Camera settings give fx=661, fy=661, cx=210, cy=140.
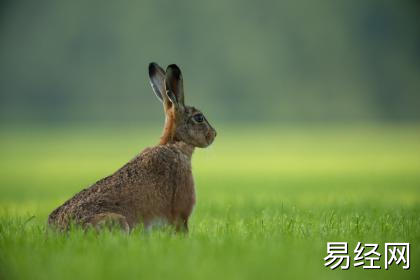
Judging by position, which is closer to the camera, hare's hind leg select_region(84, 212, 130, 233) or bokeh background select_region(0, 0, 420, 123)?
hare's hind leg select_region(84, 212, 130, 233)

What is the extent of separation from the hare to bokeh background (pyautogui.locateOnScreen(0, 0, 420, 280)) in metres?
0.28

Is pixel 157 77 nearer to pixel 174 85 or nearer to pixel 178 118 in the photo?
pixel 174 85

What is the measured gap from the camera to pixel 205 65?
379ft

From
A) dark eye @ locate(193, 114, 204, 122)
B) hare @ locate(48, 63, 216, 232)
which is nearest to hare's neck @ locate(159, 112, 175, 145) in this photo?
hare @ locate(48, 63, 216, 232)

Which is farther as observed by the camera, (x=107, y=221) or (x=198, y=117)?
(x=198, y=117)

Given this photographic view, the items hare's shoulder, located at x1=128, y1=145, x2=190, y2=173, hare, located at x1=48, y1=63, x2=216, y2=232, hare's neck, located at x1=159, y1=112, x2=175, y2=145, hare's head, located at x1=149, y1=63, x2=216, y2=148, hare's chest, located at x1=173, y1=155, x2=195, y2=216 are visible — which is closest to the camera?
hare, located at x1=48, y1=63, x2=216, y2=232

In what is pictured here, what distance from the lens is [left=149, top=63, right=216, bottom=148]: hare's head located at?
8.26m

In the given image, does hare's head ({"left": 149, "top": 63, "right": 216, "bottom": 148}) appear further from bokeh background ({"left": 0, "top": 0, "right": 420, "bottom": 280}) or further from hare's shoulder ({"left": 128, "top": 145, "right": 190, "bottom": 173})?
bokeh background ({"left": 0, "top": 0, "right": 420, "bottom": 280})

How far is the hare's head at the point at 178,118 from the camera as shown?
325 inches

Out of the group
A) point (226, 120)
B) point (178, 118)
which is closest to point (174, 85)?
point (178, 118)

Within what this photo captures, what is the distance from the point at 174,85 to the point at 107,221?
82.1 inches

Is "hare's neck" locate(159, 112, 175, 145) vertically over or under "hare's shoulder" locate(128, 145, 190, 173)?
over

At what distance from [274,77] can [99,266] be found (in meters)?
108

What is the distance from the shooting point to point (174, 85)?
8164 mm
